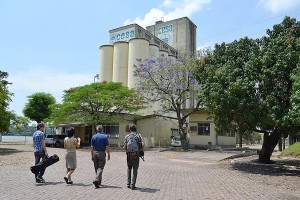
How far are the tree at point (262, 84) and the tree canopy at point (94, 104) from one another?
1637cm

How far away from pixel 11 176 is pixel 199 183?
6294 mm

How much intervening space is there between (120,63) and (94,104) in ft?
58.7

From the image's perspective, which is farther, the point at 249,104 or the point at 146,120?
the point at 146,120

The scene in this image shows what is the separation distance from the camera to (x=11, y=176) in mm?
11398

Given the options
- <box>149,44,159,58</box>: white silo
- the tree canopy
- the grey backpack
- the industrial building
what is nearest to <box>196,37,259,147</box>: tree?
the grey backpack

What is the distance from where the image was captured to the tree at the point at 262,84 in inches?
573

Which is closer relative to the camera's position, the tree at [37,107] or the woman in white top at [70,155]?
the woman in white top at [70,155]

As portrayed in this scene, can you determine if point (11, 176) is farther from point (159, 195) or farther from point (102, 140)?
point (159, 195)

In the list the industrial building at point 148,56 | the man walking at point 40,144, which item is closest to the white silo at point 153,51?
the industrial building at point 148,56

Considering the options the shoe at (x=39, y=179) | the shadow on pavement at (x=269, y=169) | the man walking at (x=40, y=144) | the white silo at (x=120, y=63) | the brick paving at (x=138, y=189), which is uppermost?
the white silo at (x=120, y=63)

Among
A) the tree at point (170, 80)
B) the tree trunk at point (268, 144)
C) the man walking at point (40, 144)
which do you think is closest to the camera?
the man walking at point (40, 144)

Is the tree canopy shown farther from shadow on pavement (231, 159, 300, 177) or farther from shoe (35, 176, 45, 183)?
shoe (35, 176, 45, 183)

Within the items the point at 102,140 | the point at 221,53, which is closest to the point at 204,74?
the point at 221,53

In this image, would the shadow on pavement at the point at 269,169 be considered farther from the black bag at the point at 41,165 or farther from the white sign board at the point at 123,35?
the white sign board at the point at 123,35
